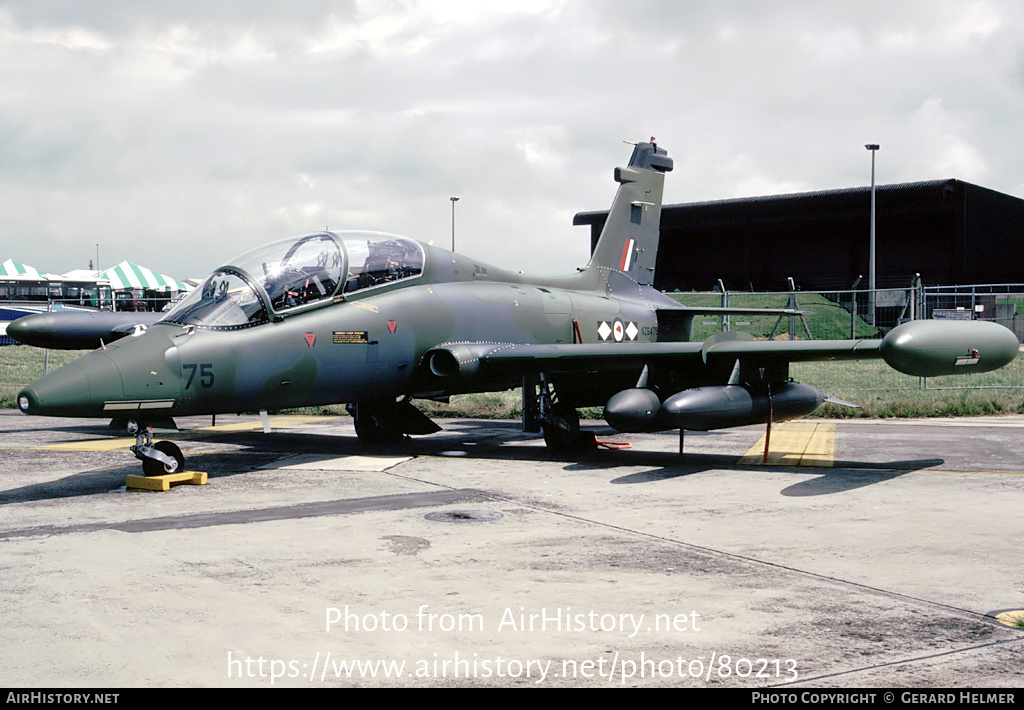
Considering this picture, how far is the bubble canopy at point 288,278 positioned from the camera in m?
10.5

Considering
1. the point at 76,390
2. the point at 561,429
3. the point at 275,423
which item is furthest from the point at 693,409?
the point at 275,423

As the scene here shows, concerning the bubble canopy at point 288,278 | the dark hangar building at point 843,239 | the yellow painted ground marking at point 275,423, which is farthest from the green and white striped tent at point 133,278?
the bubble canopy at point 288,278

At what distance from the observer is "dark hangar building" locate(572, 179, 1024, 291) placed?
54406mm

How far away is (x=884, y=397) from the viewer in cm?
2089

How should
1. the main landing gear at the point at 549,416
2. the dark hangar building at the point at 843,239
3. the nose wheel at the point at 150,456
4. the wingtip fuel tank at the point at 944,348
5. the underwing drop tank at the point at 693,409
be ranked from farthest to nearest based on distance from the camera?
the dark hangar building at the point at 843,239 → the main landing gear at the point at 549,416 → the underwing drop tank at the point at 693,409 → the nose wheel at the point at 150,456 → the wingtip fuel tank at the point at 944,348

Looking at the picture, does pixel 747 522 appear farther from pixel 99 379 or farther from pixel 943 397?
pixel 943 397

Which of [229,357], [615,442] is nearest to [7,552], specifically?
[229,357]

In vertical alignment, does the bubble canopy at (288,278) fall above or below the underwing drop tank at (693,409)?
above

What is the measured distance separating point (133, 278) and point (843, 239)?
46.4 metres

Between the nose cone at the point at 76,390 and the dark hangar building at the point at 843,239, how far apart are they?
2092 inches

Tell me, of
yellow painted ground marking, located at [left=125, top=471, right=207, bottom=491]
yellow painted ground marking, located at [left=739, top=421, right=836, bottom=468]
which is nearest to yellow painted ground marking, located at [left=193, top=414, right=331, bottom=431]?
yellow painted ground marking, located at [left=125, top=471, right=207, bottom=491]

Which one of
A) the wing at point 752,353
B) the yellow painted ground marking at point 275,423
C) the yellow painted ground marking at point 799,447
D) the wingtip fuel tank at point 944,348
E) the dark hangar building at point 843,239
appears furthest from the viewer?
the dark hangar building at point 843,239

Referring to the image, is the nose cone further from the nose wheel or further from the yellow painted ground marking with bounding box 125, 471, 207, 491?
the yellow painted ground marking with bounding box 125, 471, 207, 491

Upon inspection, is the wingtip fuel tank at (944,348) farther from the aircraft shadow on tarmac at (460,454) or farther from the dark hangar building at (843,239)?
the dark hangar building at (843,239)
